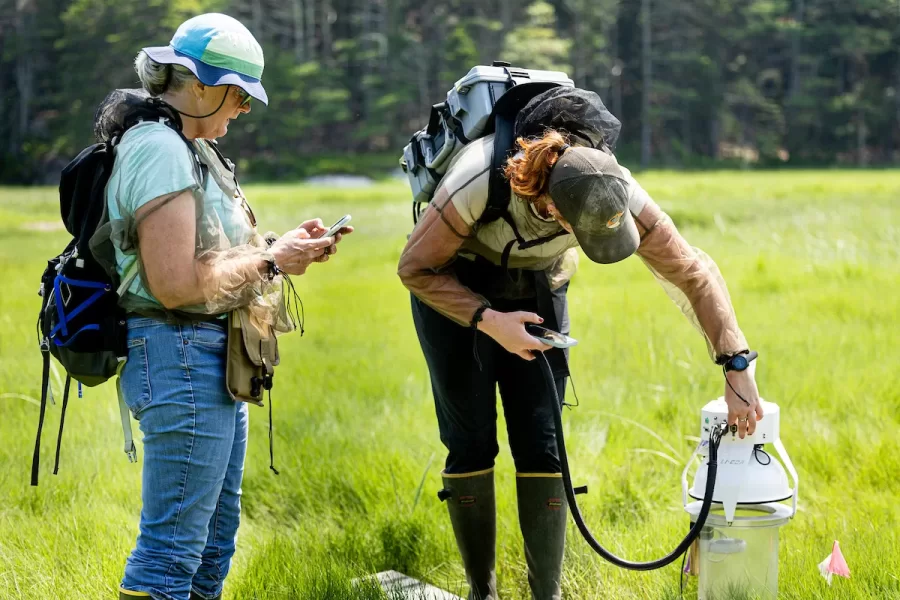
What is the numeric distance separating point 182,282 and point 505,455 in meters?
2.72

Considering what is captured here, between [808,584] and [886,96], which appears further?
[886,96]

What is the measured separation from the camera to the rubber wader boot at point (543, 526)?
3.26 meters

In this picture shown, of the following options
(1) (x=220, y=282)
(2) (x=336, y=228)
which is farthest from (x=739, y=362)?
(1) (x=220, y=282)

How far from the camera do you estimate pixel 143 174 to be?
242cm

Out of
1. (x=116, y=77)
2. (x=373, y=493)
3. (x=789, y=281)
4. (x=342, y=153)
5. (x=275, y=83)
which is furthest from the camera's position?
(x=342, y=153)

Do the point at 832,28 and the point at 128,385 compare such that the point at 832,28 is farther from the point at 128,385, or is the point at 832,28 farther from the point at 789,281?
the point at 128,385

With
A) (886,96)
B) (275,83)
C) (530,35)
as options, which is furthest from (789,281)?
(886,96)

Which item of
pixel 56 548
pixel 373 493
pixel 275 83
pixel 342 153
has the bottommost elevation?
pixel 342 153

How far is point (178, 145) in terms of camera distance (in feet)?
8.08

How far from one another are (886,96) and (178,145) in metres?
55.9

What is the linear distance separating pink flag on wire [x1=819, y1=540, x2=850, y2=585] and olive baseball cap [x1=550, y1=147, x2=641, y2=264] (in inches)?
54.6

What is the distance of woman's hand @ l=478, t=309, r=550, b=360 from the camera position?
2.75m

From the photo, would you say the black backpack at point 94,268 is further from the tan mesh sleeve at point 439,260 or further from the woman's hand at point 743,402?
the woman's hand at point 743,402

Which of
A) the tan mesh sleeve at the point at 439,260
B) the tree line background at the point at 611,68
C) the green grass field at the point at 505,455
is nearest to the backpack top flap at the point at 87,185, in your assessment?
the tan mesh sleeve at the point at 439,260
